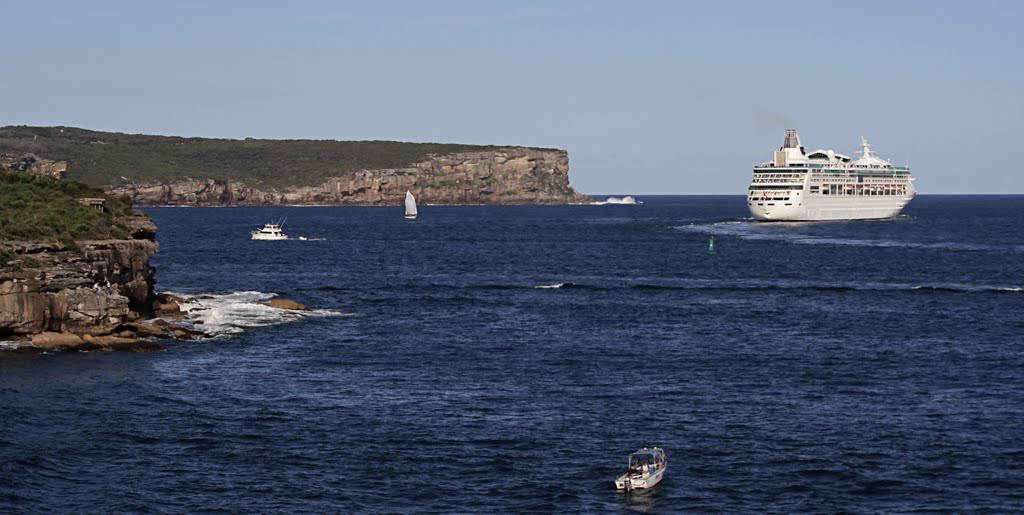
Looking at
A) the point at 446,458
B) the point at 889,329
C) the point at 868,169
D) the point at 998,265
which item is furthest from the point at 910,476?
the point at 868,169

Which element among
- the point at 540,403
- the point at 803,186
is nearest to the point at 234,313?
the point at 540,403

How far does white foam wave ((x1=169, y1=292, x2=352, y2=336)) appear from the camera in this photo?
6988 centimetres

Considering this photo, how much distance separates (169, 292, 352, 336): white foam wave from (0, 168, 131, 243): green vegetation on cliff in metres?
6.68

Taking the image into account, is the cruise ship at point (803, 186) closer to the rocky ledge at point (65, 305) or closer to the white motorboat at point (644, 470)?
the rocky ledge at point (65, 305)

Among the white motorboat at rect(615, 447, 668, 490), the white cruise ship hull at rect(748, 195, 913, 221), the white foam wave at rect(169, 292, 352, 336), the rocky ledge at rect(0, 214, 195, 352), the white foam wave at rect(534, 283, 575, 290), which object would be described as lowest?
the white motorboat at rect(615, 447, 668, 490)

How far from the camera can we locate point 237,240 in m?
154

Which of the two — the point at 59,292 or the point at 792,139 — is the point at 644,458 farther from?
the point at 792,139

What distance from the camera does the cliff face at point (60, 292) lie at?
5916 cm

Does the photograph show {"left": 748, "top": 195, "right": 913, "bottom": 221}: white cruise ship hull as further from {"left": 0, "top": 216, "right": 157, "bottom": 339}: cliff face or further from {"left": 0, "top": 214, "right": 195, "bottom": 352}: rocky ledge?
{"left": 0, "top": 216, "right": 157, "bottom": 339}: cliff face

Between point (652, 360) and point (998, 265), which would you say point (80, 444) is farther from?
point (998, 265)

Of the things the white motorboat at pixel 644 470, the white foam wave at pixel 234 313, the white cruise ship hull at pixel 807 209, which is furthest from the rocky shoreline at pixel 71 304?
the white cruise ship hull at pixel 807 209

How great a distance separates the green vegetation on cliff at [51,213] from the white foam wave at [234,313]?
6678 millimetres

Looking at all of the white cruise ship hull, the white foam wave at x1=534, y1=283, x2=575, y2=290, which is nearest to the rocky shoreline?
the white foam wave at x1=534, y1=283, x2=575, y2=290

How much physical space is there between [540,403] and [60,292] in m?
25.9
